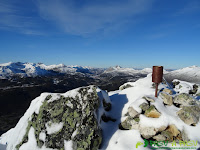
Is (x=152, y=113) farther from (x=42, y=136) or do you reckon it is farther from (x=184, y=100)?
(x=42, y=136)

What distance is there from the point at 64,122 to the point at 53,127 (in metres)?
0.91

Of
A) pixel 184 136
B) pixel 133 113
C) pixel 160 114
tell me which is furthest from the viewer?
pixel 133 113

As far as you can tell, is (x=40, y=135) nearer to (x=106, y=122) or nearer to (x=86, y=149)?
(x=86, y=149)

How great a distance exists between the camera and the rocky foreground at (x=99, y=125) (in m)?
9.01

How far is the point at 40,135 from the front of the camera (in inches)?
372

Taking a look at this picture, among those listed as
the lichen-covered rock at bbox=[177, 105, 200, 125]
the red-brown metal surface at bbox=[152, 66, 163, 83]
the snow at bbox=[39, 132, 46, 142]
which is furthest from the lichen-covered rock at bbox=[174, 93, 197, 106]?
the snow at bbox=[39, 132, 46, 142]

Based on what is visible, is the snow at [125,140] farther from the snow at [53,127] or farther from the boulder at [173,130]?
the snow at [53,127]

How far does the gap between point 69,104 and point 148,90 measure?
8.85 meters

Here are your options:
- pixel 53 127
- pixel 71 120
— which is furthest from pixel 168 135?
pixel 53 127

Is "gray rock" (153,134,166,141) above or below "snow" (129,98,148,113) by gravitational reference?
below

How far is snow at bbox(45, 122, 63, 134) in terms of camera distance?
30.8ft

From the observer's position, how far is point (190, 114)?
33.1ft

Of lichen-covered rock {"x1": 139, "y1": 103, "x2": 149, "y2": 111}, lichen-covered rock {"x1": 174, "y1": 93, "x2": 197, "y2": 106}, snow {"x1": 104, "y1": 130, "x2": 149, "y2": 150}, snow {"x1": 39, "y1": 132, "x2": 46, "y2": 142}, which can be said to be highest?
lichen-covered rock {"x1": 174, "y1": 93, "x2": 197, "y2": 106}

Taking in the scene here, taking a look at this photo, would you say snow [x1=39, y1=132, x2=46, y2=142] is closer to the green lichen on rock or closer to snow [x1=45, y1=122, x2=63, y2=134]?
the green lichen on rock
